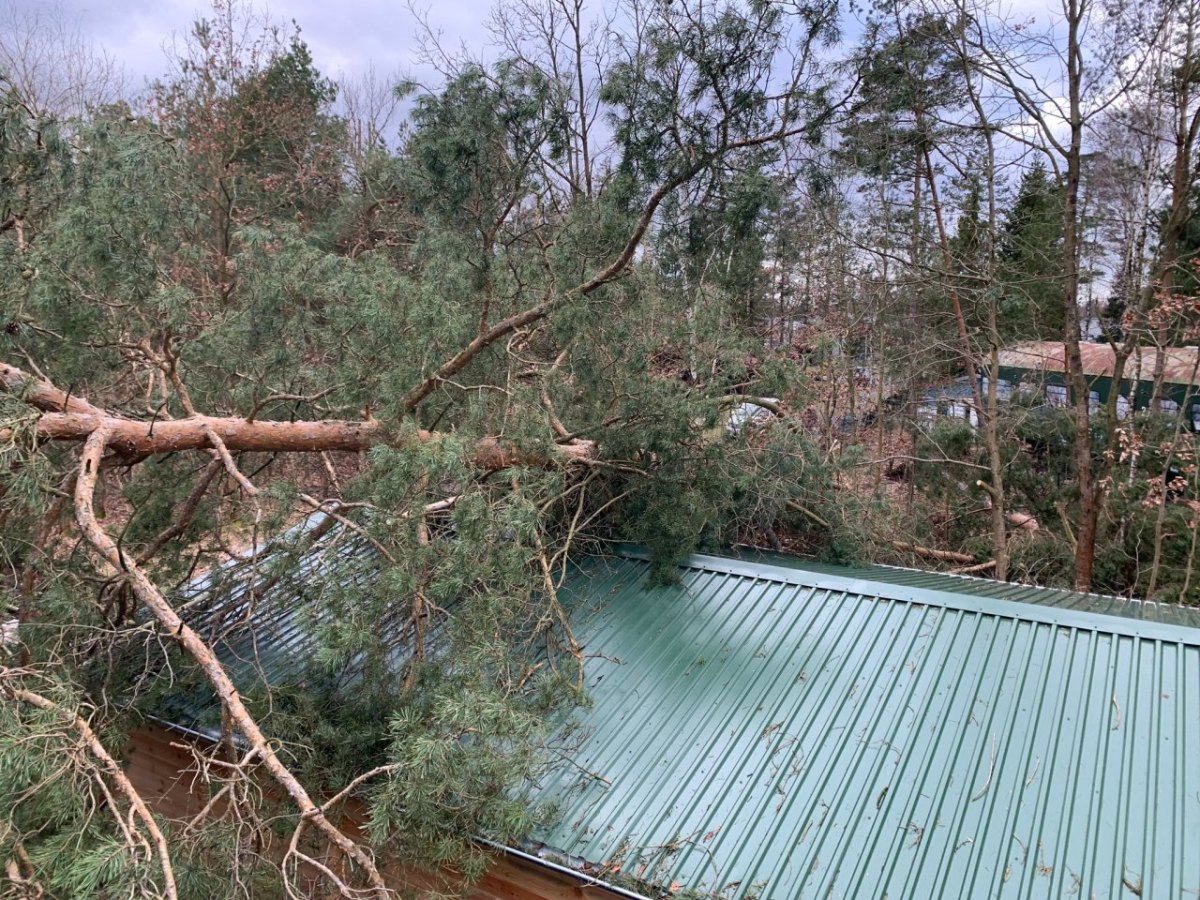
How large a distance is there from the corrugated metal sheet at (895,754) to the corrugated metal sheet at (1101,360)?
21.8ft

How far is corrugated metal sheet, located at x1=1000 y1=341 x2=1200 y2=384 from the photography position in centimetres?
1039

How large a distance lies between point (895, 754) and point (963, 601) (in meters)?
1.40

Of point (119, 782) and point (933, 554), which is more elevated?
point (119, 782)

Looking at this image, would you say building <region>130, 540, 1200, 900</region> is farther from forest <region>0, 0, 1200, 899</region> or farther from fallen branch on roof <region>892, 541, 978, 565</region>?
fallen branch on roof <region>892, 541, 978, 565</region>

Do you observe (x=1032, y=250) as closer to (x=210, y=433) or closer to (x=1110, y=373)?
(x=1110, y=373)

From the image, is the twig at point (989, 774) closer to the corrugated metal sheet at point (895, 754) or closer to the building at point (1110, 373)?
the corrugated metal sheet at point (895, 754)

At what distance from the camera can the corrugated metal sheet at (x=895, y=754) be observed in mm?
3039

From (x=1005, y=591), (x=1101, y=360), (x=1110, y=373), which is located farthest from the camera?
(x=1101, y=360)

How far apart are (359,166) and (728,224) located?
11.0 meters

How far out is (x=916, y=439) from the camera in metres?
12.9

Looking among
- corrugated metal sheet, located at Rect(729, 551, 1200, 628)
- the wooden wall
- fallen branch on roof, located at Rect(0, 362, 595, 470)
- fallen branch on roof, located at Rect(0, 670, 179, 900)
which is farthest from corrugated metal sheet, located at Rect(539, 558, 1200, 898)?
fallen branch on roof, located at Rect(0, 670, 179, 900)

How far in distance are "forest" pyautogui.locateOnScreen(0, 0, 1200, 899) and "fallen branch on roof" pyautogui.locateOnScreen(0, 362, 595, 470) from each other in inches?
1.0

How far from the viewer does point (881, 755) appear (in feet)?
12.0

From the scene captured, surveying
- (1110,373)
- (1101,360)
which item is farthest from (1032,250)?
(1101,360)
